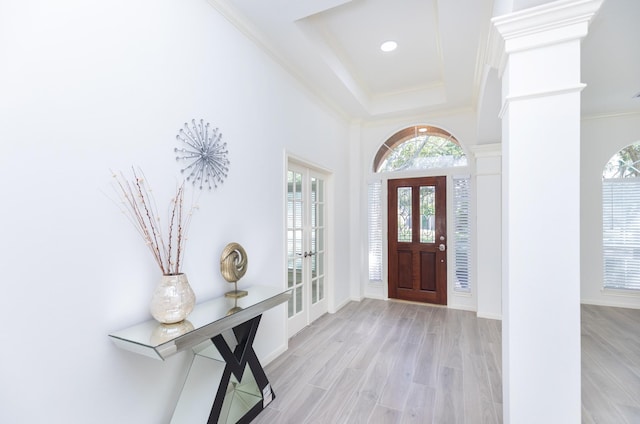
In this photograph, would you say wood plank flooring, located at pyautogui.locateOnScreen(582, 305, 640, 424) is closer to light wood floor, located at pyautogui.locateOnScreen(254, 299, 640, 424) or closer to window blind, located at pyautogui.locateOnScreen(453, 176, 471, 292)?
light wood floor, located at pyautogui.locateOnScreen(254, 299, 640, 424)

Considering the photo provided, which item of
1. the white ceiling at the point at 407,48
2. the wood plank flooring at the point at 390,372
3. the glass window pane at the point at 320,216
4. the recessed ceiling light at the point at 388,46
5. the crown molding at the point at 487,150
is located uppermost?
the recessed ceiling light at the point at 388,46

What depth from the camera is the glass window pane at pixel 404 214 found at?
15.4 feet

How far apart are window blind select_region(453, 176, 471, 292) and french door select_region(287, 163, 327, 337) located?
2.03 metres

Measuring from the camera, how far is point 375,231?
493cm

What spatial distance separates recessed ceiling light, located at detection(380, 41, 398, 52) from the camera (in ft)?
10.3

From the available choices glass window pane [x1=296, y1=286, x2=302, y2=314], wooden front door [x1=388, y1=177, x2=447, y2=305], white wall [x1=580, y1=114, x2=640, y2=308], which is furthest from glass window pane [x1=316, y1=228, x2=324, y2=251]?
white wall [x1=580, y1=114, x2=640, y2=308]

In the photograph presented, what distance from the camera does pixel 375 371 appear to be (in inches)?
103

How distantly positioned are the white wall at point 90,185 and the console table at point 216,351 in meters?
0.12

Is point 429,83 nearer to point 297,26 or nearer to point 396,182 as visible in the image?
point 396,182

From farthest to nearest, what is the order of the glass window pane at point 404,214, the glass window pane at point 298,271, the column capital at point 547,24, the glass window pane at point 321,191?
the glass window pane at point 404,214 → the glass window pane at point 321,191 → the glass window pane at point 298,271 → the column capital at point 547,24

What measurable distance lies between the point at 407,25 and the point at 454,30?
0.49 m

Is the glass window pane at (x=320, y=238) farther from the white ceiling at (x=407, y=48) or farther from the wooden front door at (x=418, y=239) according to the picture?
the white ceiling at (x=407, y=48)

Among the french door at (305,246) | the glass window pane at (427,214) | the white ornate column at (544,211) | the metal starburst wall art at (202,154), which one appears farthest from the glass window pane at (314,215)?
the white ornate column at (544,211)

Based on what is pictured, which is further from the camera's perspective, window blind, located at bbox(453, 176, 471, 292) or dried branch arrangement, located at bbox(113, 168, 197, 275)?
window blind, located at bbox(453, 176, 471, 292)
